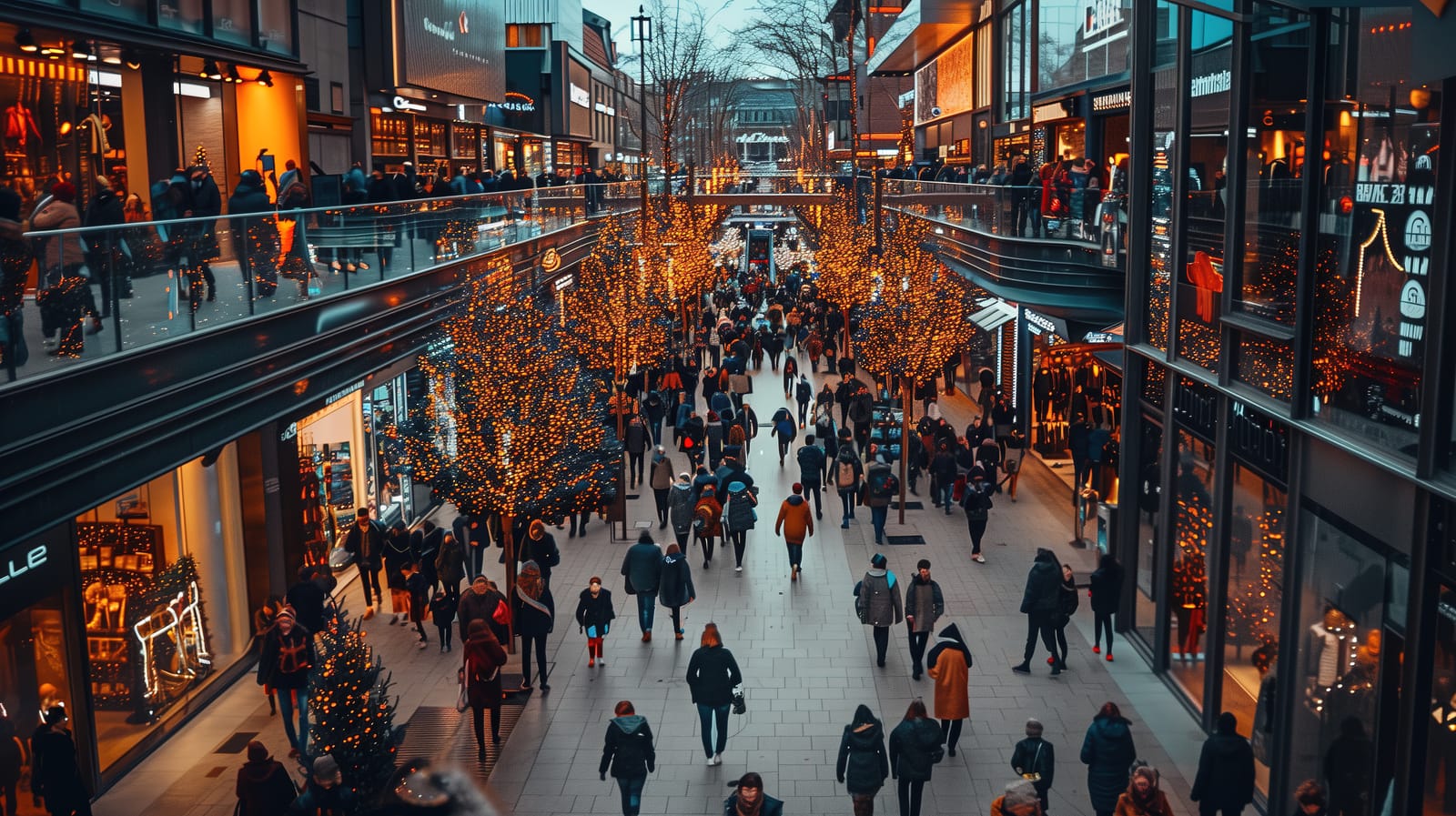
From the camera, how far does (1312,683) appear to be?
11141mm

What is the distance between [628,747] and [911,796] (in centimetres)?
249

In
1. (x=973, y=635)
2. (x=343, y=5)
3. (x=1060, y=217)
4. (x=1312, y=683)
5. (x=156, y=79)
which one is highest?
(x=343, y=5)

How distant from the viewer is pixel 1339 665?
34.9 ft

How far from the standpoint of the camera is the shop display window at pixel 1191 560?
1431 cm

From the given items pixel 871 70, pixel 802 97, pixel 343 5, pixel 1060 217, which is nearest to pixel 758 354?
pixel 343 5

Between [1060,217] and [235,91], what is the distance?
590 inches

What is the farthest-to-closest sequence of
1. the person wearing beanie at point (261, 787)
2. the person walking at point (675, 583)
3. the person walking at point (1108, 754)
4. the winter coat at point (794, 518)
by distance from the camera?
the winter coat at point (794, 518) < the person walking at point (675, 583) < the person walking at point (1108, 754) < the person wearing beanie at point (261, 787)

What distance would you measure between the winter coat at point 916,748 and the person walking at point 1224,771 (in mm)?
2095

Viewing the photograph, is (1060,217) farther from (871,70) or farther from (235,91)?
(871,70)

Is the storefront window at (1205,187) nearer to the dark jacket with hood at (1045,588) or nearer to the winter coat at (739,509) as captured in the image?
the dark jacket with hood at (1045,588)

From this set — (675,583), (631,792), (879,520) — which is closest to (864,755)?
(631,792)

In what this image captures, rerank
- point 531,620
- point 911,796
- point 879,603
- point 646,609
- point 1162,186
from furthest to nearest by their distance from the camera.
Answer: point 646,609, point 1162,186, point 879,603, point 531,620, point 911,796

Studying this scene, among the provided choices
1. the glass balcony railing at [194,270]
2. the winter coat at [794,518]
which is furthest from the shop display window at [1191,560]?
the glass balcony railing at [194,270]

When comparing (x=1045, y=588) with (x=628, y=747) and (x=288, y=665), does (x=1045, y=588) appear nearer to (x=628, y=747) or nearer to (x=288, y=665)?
(x=628, y=747)
